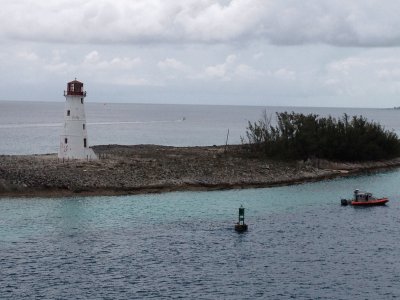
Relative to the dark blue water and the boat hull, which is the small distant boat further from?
the dark blue water

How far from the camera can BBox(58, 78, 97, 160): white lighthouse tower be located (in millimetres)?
91438

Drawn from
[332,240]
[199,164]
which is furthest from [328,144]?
[332,240]

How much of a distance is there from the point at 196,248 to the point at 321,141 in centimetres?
6490

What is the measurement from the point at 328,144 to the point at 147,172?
41.4 metres

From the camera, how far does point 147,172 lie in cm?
9262

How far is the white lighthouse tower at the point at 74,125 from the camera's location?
300ft

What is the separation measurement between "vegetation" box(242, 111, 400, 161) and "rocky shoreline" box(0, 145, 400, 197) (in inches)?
126

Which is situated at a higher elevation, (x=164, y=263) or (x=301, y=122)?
(x=301, y=122)

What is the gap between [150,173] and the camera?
303ft

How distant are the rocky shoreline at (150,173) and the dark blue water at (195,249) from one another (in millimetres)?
4251

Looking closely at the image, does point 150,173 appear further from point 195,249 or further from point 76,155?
point 195,249

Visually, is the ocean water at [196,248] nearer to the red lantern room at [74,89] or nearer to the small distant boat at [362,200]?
the small distant boat at [362,200]

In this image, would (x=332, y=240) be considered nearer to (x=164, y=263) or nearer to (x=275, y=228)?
(x=275, y=228)

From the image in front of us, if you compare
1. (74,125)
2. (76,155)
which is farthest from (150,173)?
(74,125)
